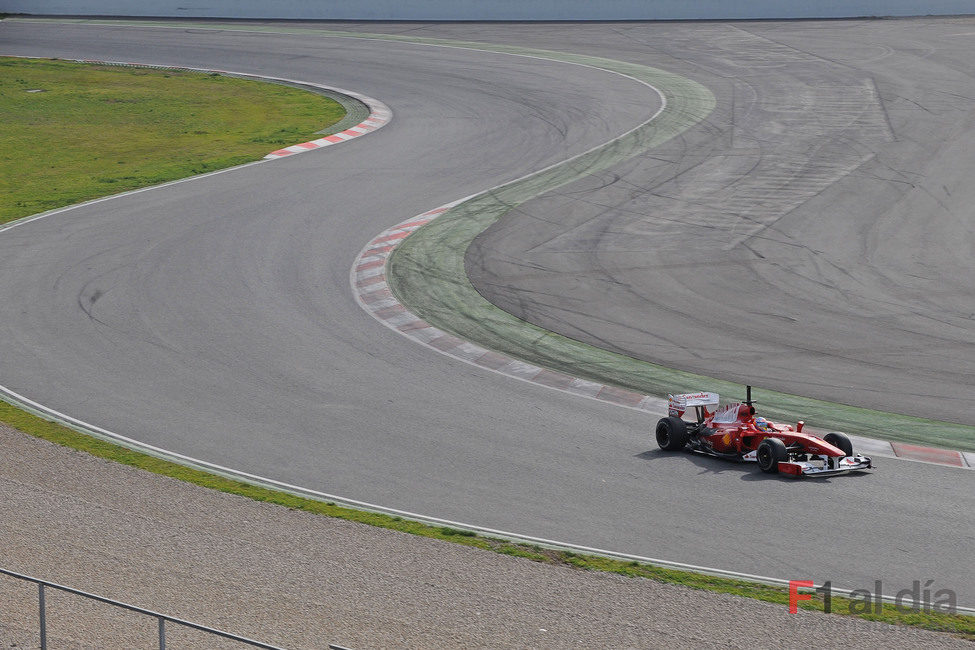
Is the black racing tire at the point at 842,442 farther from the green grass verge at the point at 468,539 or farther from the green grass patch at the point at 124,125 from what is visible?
the green grass patch at the point at 124,125

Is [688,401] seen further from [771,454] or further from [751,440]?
[771,454]

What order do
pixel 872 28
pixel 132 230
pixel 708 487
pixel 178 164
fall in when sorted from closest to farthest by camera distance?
pixel 708 487 < pixel 132 230 < pixel 178 164 < pixel 872 28

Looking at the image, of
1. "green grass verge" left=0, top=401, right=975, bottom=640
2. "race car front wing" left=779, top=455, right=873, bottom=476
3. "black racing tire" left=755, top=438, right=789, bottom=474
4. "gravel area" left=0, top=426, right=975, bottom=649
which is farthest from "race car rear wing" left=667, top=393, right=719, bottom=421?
"gravel area" left=0, top=426, right=975, bottom=649

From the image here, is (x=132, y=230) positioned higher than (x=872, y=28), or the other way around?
(x=872, y=28)

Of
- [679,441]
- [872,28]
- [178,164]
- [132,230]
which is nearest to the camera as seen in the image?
[679,441]

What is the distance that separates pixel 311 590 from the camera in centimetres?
1253

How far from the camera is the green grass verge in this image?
11.8 m

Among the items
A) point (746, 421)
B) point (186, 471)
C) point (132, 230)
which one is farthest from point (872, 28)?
point (186, 471)

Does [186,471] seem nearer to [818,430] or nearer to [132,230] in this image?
[818,430]

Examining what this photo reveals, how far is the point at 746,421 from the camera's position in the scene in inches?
639

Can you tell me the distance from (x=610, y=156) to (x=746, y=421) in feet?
63.8

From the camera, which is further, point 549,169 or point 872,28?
point 872,28

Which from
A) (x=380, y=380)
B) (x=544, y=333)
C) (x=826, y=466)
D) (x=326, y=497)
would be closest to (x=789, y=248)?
(x=544, y=333)

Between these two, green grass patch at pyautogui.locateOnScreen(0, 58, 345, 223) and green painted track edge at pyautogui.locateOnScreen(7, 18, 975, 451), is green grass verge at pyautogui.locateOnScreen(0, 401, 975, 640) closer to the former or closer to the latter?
green painted track edge at pyautogui.locateOnScreen(7, 18, 975, 451)
